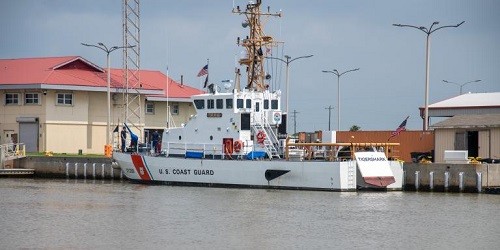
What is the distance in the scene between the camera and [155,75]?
8012 cm

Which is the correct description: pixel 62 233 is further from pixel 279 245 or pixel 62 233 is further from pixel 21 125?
pixel 21 125

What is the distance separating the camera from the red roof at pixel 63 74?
68.6 meters

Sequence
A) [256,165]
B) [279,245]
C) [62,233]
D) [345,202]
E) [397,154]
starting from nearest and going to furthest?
[279,245], [62,233], [345,202], [256,165], [397,154]

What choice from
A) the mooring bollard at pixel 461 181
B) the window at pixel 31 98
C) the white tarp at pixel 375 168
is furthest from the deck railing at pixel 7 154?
the mooring bollard at pixel 461 181

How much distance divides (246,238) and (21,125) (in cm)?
4145

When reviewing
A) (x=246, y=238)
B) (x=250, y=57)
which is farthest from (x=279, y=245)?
(x=250, y=57)

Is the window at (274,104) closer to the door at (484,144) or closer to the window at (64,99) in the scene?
the door at (484,144)

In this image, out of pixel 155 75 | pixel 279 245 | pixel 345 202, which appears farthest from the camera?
pixel 155 75

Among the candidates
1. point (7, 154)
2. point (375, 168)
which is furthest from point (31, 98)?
point (375, 168)

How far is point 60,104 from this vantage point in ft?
226

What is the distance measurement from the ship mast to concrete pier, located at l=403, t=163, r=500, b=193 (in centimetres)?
834

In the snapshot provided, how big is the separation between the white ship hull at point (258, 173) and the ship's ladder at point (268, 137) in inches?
44.3

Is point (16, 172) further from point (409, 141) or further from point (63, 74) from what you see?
point (409, 141)

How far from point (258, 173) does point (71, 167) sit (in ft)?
51.3
